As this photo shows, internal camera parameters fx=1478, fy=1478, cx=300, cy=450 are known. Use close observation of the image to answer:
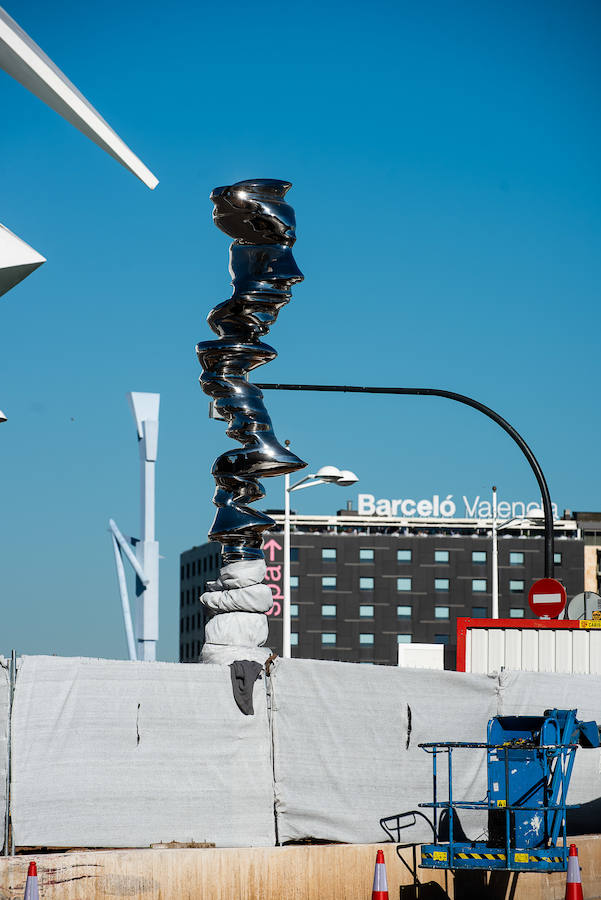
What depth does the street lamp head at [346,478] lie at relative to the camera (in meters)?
37.9

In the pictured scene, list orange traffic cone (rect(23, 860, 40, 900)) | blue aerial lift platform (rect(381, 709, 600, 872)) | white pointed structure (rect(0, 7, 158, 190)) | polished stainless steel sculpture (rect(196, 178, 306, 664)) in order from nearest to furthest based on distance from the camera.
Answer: orange traffic cone (rect(23, 860, 40, 900)) < white pointed structure (rect(0, 7, 158, 190)) < blue aerial lift platform (rect(381, 709, 600, 872)) < polished stainless steel sculpture (rect(196, 178, 306, 664))

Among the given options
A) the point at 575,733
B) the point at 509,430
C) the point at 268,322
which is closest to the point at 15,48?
the point at 268,322

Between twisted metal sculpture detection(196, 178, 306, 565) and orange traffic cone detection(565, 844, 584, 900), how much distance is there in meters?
5.48

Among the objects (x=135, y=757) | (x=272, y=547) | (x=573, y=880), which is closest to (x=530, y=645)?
(x=573, y=880)

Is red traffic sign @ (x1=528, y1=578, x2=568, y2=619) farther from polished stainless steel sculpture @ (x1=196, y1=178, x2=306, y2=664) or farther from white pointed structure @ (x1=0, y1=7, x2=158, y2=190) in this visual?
white pointed structure @ (x1=0, y1=7, x2=158, y2=190)

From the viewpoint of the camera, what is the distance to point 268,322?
17.5 m

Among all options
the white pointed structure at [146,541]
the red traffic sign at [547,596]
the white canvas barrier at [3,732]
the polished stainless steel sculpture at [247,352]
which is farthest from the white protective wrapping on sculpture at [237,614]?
the white pointed structure at [146,541]

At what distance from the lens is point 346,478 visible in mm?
39406

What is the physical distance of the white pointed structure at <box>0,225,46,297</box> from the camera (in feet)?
41.8

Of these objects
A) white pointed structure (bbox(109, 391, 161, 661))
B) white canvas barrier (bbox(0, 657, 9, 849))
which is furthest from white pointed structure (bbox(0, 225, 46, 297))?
white pointed structure (bbox(109, 391, 161, 661))

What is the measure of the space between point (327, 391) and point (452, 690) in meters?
9.97

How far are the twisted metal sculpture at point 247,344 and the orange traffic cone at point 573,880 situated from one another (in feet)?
18.0

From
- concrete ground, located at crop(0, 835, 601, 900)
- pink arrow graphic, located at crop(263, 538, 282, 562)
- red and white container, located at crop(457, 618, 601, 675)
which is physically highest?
pink arrow graphic, located at crop(263, 538, 282, 562)

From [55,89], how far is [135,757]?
5.97 meters
